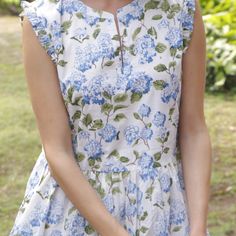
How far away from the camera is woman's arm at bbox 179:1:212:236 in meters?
2.14

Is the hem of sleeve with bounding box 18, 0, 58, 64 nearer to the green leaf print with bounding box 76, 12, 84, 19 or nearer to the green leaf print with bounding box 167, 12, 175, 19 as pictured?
the green leaf print with bounding box 76, 12, 84, 19

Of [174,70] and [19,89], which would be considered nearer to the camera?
[174,70]

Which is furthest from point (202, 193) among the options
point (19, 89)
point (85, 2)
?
point (19, 89)

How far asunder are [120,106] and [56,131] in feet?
0.58

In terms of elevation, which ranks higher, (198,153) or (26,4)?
(26,4)

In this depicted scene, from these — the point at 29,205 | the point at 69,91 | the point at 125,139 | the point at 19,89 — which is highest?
the point at 69,91

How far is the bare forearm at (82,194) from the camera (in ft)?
6.72

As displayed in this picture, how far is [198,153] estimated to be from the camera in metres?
2.17

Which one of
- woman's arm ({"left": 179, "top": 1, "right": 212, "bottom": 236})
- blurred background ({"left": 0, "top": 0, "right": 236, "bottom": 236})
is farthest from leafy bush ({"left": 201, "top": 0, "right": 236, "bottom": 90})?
woman's arm ({"left": 179, "top": 1, "right": 212, "bottom": 236})

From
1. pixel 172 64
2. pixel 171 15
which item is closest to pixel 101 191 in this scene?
pixel 172 64

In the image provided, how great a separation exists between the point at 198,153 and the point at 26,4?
608mm

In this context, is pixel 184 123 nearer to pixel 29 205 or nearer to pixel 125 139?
pixel 125 139

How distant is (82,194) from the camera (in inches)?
81.1

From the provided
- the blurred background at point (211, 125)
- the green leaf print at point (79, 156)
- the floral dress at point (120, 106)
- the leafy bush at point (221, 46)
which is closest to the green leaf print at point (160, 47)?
the floral dress at point (120, 106)
